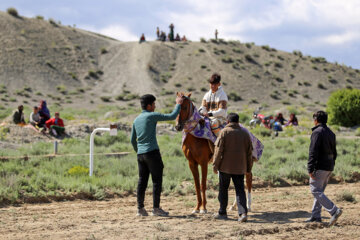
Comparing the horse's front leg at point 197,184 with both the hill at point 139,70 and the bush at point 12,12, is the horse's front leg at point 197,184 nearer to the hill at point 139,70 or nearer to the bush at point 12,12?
the hill at point 139,70

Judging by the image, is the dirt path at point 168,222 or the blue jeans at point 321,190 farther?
the blue jeans at point 321,190

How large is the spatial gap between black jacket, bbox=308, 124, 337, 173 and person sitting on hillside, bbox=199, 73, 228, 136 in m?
2.11

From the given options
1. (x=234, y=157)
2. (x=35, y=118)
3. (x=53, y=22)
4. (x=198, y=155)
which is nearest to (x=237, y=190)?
(x=234, y=157)

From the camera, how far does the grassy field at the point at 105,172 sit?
11141 millimetres

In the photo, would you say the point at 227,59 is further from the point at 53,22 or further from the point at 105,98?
the point at 53,22

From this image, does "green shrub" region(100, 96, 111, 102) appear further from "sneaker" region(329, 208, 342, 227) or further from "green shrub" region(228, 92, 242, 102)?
"sneaker" region(329, 208, 342, 227)

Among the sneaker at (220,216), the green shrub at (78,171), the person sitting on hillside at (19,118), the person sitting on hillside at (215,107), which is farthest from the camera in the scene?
the person sitting on hillside at (19,118)

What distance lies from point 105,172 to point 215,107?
561cm

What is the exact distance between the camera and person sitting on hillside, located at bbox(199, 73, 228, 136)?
355 inches

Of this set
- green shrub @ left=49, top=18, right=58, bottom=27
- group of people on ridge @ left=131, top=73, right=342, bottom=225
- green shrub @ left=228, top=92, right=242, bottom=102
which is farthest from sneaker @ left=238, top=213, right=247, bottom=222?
green shrub @ left=49, top=18, right=58, bottom=27

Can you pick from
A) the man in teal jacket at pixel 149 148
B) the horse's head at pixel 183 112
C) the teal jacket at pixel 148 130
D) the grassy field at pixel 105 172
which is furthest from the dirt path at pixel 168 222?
the horse's head at pixel 183 112

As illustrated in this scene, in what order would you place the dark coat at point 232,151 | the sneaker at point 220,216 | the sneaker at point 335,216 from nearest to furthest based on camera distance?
the sneaker at point 335,216
the dark coat at point 232,151
the sneaker at point 220,216

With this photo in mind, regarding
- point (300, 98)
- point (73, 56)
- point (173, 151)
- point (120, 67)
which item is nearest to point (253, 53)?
point (300, 98)

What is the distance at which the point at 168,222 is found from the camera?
7719 mm
